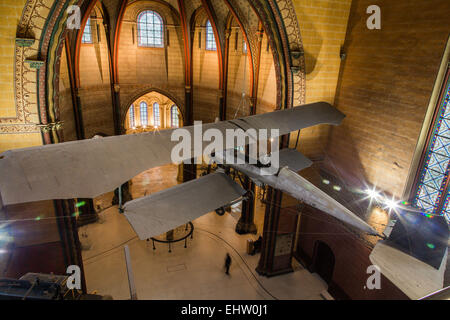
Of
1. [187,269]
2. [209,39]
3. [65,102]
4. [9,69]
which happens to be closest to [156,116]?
[209,39]

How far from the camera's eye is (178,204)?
4.74 m

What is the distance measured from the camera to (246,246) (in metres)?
12.5

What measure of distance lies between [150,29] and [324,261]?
13.7 metres

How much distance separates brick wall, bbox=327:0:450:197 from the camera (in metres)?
6.82

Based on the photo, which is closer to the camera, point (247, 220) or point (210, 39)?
point (247, 220)

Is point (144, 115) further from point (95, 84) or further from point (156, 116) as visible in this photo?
point (95, 84)

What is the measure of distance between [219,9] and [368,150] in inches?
364

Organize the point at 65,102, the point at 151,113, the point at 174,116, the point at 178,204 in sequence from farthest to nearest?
the point at 174,116 < the point at 151,113 < the point at 65,102 < the point at 178,204

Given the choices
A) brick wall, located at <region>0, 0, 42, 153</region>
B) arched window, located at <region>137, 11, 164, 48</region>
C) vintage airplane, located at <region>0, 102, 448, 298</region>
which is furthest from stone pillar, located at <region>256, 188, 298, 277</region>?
arched window, located at <region>137, 11, 164, 48</region>

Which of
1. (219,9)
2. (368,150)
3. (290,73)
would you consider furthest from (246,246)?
(219,9)

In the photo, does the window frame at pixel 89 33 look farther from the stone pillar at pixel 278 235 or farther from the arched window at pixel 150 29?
the stone pillar at pixel 278 235

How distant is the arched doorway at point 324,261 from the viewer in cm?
1041

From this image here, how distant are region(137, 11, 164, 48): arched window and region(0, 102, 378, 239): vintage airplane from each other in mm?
11570

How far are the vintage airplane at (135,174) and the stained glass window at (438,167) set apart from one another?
11.8ft
